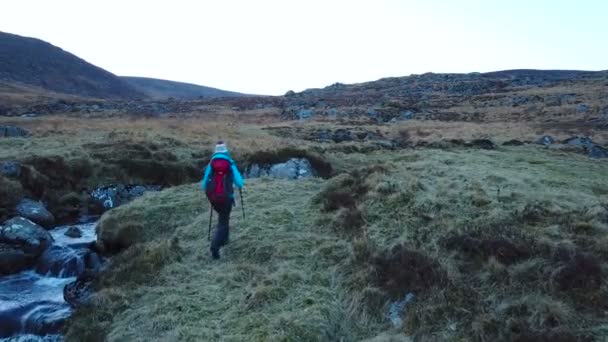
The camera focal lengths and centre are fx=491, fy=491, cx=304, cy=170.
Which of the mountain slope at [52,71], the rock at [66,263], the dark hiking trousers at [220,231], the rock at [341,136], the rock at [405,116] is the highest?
the mountain slope at [52,71]

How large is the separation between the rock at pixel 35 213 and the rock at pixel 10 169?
6.59 ft

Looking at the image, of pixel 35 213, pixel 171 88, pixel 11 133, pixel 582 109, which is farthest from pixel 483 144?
pixel 171 88

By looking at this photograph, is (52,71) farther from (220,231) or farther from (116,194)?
(220,231)

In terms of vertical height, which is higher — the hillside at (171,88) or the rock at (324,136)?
the hillside at (171,88)

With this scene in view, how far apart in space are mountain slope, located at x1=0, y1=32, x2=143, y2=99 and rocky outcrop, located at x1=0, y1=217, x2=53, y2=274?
10246 centimetres

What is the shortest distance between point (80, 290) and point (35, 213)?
6604 millimetres

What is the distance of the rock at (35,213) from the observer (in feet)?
53.9

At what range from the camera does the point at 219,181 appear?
11383mm

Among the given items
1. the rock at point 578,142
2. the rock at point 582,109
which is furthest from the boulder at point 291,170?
the rock at point 582,109

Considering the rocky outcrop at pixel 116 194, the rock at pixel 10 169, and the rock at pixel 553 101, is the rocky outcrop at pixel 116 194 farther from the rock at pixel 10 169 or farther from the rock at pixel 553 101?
the rock at pixel 553 101

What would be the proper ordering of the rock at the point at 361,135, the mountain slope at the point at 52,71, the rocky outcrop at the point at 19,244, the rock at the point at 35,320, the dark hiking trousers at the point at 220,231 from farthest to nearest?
the mountain slope at the point at 52,71
the rock at the point at 361,135
the rocky outcrop at the point at 19,244
the dark hiking trousers at the point at 220,231
the rock at the point at 35,320

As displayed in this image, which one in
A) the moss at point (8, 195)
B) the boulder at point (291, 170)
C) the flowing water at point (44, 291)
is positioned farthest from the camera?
the boulder at point (291, 170)

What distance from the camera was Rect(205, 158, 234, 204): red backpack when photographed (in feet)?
37.1

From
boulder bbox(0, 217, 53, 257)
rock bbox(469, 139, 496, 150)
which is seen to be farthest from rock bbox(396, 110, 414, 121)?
boulder bbox(0, 217, 53, 257)
